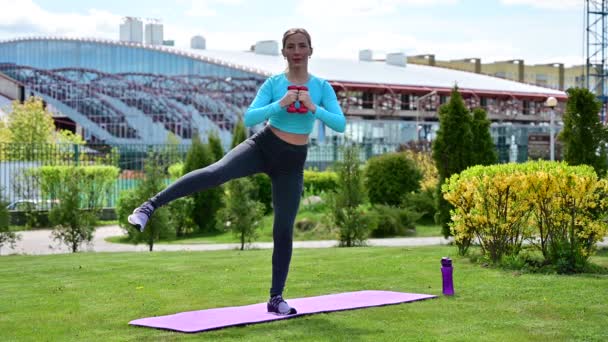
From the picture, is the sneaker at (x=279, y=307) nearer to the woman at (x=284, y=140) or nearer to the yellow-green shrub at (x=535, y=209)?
the woman at (x=284, y=140)

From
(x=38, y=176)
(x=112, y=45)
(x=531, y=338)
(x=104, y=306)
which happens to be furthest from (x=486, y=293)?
(x=112, y=45)

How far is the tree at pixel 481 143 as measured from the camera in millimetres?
16484


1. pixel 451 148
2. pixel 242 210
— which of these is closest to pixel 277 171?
pixel 451 148

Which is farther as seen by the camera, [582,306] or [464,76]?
[464,76]

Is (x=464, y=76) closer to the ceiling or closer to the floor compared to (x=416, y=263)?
closer to the ceiling

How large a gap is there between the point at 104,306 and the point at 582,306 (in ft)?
13.3

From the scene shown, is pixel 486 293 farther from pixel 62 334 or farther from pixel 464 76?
pixel 464 76

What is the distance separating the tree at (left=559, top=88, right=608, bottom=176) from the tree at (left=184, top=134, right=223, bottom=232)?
1218cm

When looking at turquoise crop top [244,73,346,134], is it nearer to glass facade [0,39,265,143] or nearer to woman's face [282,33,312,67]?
woman's face [282,33,312,67]

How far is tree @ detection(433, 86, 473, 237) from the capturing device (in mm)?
16266

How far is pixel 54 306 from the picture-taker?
8414mm

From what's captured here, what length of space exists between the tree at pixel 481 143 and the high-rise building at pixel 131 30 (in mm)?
46417

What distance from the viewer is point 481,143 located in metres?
16.8

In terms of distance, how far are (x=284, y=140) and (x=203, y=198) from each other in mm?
18021
